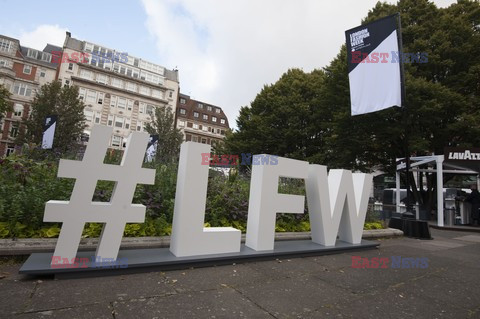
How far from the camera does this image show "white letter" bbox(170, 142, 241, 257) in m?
3.88

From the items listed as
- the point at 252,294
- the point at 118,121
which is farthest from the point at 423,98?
the point at 118,121

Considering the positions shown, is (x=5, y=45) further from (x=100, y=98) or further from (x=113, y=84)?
(x=113, y=84)

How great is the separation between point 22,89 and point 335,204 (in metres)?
54.3

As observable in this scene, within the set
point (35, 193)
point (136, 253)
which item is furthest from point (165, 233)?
point (35, 193)

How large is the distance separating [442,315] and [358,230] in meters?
3.37

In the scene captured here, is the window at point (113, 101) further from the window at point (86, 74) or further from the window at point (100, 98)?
the window at point (86, 74)

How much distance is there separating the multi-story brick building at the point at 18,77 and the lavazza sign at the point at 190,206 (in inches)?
1904

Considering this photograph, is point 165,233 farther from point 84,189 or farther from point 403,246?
point 403,246

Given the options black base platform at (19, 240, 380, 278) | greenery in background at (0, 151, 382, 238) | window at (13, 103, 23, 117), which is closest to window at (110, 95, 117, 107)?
window at (13, 103, 23, 117)

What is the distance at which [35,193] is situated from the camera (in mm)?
4219

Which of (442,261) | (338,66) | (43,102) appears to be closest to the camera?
(442,261)

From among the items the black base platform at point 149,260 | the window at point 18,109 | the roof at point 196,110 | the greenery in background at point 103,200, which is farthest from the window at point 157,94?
the black base platform at point 149,260

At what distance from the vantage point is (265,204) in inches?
181

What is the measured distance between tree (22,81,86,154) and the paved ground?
27.1 m
